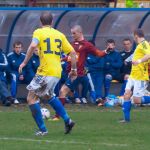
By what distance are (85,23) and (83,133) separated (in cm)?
990

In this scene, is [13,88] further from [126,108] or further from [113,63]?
[126,108]

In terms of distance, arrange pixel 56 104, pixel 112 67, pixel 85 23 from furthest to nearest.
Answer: pixel 85 23
pixel 112 67
pixel 56 104

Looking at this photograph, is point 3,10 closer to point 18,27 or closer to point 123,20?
point 18,27

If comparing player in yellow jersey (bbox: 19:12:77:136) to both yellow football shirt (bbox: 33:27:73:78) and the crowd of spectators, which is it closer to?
yellow football shirt (bbox: 33:27:73:78)

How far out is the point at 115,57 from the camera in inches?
890

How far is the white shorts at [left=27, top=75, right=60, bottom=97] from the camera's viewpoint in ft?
47.6

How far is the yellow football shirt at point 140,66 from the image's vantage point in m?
16.8

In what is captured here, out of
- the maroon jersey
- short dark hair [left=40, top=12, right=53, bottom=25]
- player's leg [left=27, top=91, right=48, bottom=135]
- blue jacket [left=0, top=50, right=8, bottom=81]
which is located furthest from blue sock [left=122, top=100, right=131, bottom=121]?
blue jacket [left=0, top=50, right=8, bottom=81]

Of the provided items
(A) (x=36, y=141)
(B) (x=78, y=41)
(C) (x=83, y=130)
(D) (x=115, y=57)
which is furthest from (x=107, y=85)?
(A) (x=36, y=141)

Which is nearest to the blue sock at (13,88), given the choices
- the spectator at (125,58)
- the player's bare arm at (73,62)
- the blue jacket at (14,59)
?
the blue jacket at (14,59)

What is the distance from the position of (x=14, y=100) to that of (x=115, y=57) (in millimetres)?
2825

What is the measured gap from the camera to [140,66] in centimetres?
1705

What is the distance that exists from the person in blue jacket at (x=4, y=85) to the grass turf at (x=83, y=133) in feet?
6.48

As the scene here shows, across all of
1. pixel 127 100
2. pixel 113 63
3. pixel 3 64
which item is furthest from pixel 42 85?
pixel 113 63
